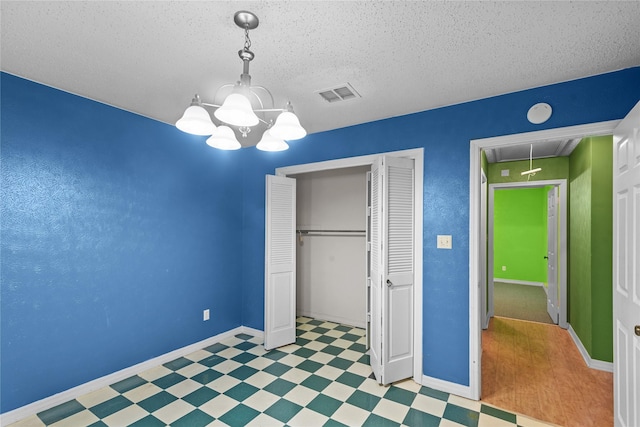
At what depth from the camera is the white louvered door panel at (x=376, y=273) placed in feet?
9.00

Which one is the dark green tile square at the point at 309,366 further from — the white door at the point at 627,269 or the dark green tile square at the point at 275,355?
the white door at the point at 627,269

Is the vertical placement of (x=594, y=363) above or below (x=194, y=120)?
below

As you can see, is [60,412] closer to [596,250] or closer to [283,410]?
[283,410]

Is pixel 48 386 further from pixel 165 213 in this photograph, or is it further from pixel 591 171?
pixel 591 171

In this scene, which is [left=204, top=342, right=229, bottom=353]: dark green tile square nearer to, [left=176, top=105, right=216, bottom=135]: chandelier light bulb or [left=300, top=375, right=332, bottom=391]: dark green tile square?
[left=300, top=375, right=332, bottom=391]: dark green tile square

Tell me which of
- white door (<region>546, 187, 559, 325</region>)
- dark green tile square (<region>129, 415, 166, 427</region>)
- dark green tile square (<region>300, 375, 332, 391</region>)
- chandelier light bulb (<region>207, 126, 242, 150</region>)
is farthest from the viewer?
white door (<region>546, 187, 559, 325</region>)

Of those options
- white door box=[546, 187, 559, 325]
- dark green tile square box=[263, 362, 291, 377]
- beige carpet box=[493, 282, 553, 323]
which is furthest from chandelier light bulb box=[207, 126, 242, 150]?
beige carpet box=[493, 282, 553, 323]

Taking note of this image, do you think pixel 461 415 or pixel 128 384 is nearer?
pixel 461 415

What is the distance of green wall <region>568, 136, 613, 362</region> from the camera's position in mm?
3068

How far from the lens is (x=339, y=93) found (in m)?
2.49

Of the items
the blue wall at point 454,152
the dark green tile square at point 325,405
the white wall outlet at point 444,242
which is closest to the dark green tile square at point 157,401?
the dark green tile square at point 325,405

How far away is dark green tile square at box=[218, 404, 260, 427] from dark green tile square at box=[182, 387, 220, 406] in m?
0.29

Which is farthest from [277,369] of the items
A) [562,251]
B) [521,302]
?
[521,302]

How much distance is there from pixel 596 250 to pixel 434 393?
7.65 ft
